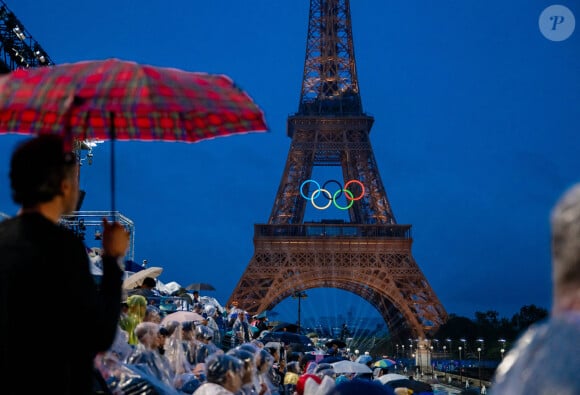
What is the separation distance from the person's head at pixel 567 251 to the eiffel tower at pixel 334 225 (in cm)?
3782

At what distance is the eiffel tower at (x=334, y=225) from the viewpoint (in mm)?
40219

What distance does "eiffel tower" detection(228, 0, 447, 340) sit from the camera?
40.2 m

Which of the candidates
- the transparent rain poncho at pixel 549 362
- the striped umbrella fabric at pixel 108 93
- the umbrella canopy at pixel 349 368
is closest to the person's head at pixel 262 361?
the striped umbrella fabric at pixel 108 93

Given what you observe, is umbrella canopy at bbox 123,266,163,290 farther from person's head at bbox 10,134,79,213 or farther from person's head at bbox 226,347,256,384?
person's head at bbox 10,134,79,213

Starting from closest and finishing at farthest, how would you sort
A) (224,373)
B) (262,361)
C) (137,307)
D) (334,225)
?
(224,373) → (262,361) → (137,307) → (334,225)

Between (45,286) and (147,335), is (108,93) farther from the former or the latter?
(147,335)

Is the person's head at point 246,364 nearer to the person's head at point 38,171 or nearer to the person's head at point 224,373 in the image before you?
the person's head at point 224,373

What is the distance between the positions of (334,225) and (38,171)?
40.0m

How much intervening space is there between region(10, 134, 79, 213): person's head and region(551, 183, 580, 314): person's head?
1.81 metres

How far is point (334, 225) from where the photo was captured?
42406 millimetres

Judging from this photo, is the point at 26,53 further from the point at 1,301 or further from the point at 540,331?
the point at 540,331

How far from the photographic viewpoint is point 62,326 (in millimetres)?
2398

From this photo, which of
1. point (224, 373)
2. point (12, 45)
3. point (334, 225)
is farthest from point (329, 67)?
point (224, 373)

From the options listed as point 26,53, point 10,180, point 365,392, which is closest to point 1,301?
point 10,180
